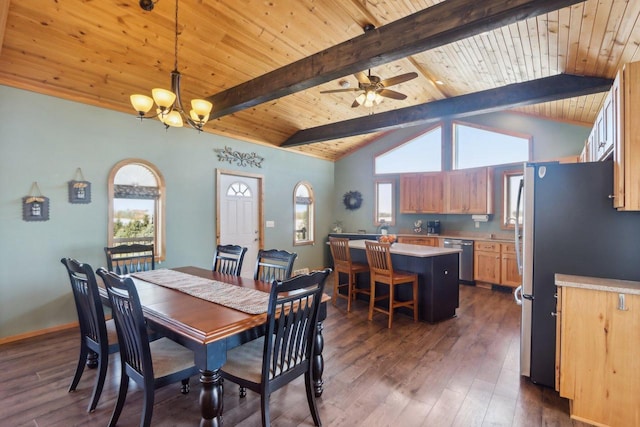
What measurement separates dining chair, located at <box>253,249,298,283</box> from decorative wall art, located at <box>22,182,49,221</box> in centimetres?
248

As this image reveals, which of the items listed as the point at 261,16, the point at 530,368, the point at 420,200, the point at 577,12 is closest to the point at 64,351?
the point at 261,16

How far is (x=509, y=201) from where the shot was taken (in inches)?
220

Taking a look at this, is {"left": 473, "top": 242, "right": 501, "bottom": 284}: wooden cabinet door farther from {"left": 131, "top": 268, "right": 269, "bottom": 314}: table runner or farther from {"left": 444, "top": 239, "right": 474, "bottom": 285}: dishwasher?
{"left": 131, "top": 268, "right": 269, "bottom": 314}: table runner

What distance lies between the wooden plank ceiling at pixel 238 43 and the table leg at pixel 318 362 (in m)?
2.29

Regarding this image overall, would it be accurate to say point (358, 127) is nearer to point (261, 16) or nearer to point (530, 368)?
point (261, 16)

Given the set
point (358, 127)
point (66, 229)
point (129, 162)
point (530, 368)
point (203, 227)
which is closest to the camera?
point (530, 368)

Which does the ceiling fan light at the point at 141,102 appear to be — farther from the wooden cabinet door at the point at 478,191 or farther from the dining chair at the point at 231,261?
the wooden cabinet door at the point at 478,191

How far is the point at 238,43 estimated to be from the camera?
3371 mm

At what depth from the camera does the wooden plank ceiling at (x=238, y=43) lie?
263 centimetres

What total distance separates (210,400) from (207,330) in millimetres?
329

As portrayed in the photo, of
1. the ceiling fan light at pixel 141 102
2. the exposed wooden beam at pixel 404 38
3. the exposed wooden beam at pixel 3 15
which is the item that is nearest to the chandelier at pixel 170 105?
the ceiling fan light at pixel 141 102

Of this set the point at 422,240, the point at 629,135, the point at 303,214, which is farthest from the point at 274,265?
the point at 422,240

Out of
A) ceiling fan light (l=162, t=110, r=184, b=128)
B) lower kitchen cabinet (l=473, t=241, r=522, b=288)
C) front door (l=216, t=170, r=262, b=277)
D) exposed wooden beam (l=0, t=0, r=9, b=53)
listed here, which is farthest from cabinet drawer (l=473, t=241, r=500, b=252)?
exposed wooden beam (l=0, t=0, r=9, b=53)

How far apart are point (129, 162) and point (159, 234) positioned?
103 centimetres
